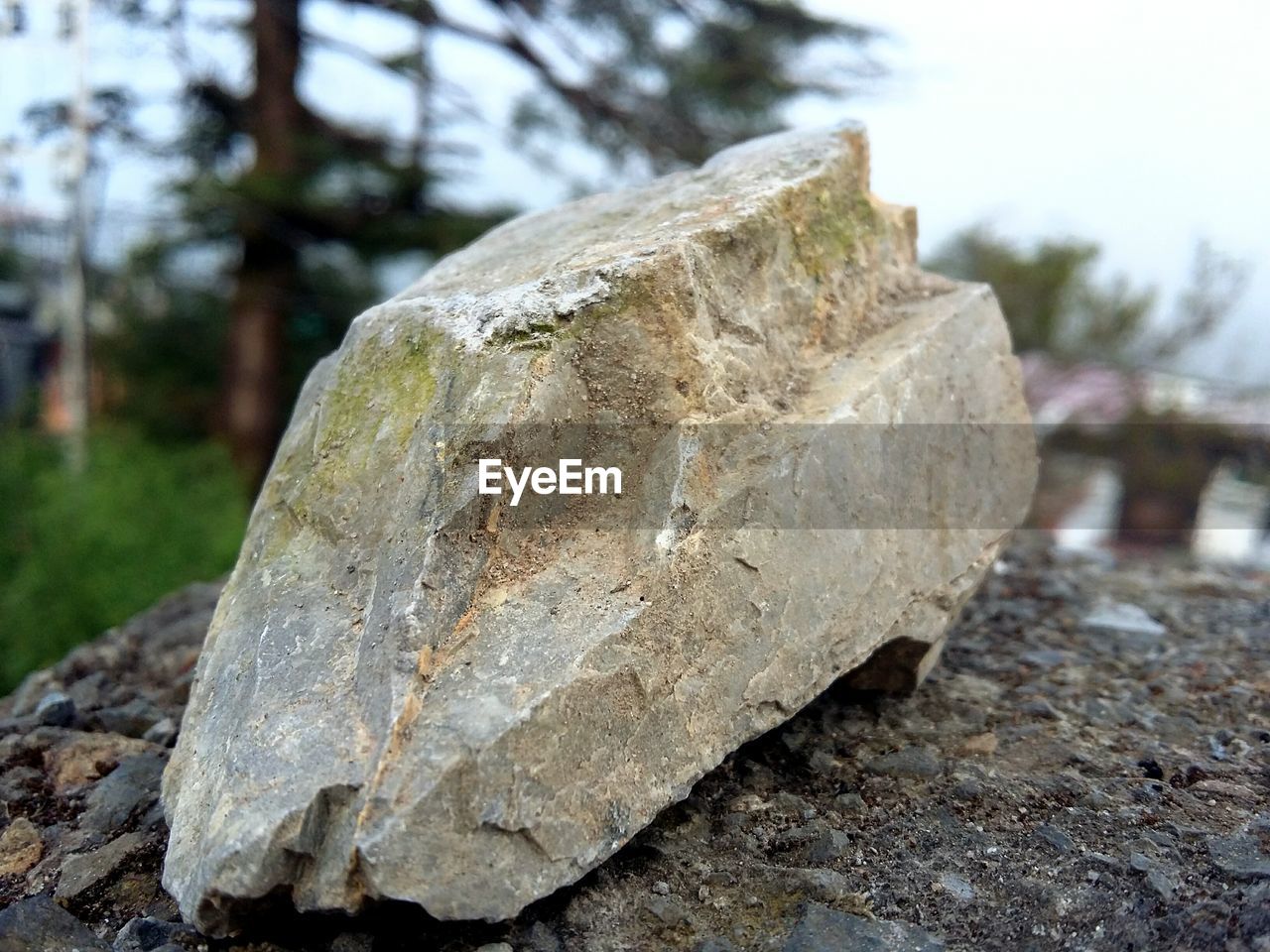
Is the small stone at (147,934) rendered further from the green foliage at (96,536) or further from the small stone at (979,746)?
the green foliage at (96,536)

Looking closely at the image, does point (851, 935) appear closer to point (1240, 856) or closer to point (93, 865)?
point (1240, 856)

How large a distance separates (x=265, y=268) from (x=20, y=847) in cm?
626

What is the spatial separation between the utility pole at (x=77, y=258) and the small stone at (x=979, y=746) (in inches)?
250

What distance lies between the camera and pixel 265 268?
7.60 metres

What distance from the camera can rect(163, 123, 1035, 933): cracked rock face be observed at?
158 centimetres

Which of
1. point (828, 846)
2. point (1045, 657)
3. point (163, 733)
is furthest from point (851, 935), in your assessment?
point (163, 733)

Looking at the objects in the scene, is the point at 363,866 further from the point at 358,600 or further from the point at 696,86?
the point at 696,86

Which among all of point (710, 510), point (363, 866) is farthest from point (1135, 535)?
point (363, 866)

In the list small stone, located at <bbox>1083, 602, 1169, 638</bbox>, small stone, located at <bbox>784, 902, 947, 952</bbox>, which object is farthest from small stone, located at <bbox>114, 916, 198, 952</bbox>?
small stone, located at <bbox>1083, 602, 1169, 638</bbox>

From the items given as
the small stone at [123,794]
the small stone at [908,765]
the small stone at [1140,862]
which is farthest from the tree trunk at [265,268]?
the small stone at [1140,862]

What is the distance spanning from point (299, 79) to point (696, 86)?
10.3 ft

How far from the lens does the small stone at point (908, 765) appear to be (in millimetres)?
2176

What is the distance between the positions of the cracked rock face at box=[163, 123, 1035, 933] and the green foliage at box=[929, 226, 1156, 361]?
831cm

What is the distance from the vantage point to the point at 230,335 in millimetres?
7715
